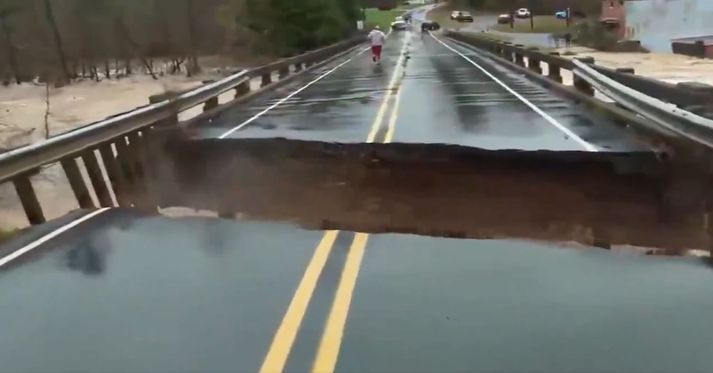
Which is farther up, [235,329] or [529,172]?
[235,329]

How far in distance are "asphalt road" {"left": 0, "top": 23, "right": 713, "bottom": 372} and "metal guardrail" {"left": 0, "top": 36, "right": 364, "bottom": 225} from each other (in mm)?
678

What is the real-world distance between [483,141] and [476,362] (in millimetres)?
9856

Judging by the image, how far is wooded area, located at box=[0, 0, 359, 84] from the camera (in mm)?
62906

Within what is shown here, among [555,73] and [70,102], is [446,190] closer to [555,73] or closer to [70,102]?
[555,73]

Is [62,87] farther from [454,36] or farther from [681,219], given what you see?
[681,219]

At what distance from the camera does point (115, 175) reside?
12344 millimetres

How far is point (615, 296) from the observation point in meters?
6.49

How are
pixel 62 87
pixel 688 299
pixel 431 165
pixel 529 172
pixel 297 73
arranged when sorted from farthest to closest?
pixel 62 87
pixel 297 73
pixel 431 165
pixel 529 172
pixel 688 299

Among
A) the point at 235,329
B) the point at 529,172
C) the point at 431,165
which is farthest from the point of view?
the point at 431,165

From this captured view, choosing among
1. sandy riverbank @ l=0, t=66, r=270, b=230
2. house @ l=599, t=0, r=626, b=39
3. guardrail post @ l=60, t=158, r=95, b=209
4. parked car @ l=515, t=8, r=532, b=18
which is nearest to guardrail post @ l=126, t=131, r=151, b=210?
guardrail post @ l=60, t=158, r=95, b=209

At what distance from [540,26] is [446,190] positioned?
358 feet

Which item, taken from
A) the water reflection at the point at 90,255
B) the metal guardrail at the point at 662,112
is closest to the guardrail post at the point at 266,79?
the metal guardrail at the point at 662,112

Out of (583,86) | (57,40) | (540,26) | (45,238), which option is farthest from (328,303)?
(540,26)

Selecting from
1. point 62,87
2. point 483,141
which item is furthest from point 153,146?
point 62,87
